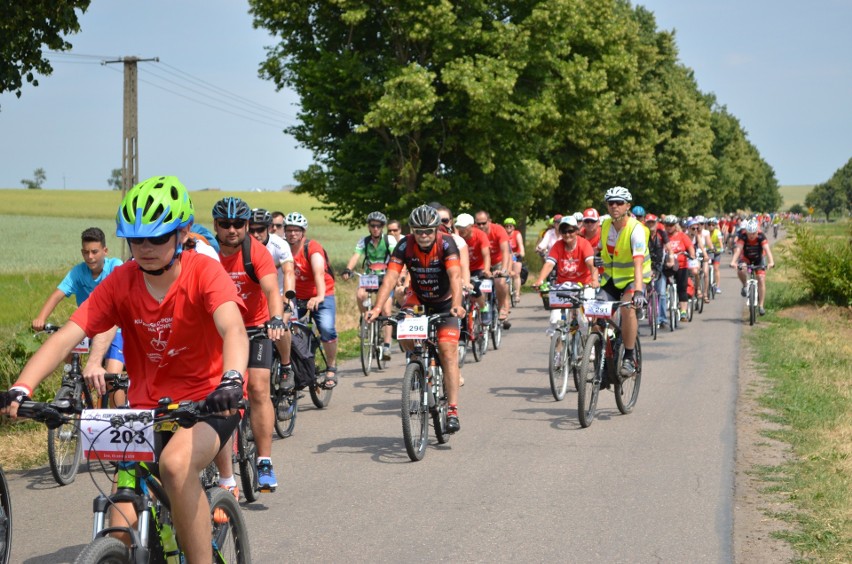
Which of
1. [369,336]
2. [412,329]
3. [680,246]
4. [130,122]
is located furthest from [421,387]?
[130,122]

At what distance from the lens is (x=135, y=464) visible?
157 inches

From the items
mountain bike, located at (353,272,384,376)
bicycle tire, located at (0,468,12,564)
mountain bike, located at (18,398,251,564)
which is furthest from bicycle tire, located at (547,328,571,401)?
mountain bike, located at (18,398,251,564)

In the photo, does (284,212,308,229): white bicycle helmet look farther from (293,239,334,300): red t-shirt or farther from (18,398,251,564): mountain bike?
(18,398,251,564): mountain bike

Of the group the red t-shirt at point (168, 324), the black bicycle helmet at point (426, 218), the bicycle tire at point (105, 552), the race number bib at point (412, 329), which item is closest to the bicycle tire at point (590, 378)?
the race number bib at point (412, 329)

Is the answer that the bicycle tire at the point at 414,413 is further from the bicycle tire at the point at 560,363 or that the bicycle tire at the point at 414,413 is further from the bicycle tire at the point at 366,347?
the bicycle tire at the point at 366,347

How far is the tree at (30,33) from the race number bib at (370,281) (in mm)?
4986

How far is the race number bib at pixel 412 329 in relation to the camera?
350 inches

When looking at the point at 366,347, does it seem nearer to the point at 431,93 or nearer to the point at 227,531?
the point at 227,531

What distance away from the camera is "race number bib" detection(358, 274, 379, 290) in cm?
1463

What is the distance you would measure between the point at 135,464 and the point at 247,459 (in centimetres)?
333

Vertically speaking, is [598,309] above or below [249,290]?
below

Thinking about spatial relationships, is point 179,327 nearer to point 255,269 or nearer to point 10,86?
point 255,269

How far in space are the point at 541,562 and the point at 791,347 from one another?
11.7 m

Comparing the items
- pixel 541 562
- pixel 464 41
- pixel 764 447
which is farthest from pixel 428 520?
pixel 464 41
